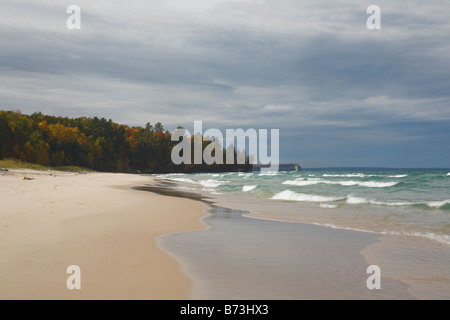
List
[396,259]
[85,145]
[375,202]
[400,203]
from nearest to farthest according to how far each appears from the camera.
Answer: [396,259] → [400,203] → [375,202] → [85,145]

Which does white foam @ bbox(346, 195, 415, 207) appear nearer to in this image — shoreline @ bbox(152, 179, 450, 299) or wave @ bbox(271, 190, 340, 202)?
wave @ bbox(271, 190, 340, 202)

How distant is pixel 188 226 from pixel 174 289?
5.53 m

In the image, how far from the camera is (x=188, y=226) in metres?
10.0

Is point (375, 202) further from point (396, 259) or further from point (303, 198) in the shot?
point (396, 259)

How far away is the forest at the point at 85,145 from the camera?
64.9m

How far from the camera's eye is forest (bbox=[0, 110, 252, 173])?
64.9m

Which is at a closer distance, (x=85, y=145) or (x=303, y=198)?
(x=303, y=198)

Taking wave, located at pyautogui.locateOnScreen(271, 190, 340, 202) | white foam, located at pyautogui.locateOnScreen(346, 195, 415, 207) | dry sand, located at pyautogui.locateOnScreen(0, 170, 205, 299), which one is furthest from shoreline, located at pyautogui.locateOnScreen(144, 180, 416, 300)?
wave, located at pyautogui.locateOnScreen(271, 190, 340, 202)

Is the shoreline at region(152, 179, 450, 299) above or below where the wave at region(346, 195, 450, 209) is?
above

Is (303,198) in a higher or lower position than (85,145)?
lower

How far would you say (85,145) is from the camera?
88.1 metres

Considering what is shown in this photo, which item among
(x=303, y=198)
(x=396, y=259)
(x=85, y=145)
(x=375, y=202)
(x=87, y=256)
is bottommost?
(x=303, y=198)

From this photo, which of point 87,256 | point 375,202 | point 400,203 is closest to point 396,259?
point 87,256
